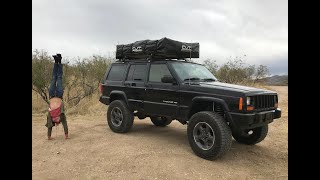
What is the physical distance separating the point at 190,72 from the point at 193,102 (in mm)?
1036

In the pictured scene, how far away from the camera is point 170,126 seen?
31.0ft

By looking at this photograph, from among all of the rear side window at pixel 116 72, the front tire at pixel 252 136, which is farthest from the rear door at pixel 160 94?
the front tire at pixel 252 136

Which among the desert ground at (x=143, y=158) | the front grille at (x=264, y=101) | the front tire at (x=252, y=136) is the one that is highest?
the front grille at (x=264, y=101)

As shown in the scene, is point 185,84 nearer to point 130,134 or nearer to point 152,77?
point 152,77

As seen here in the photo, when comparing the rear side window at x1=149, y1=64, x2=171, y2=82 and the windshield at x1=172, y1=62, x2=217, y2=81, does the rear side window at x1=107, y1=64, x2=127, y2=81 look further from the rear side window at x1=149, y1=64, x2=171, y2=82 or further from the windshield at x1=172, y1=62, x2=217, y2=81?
the windshield at x1=172, y1=62, x2=217, y2=81

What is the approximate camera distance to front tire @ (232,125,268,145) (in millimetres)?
6957

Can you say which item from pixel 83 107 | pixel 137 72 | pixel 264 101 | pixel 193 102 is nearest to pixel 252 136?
pixel 264 101

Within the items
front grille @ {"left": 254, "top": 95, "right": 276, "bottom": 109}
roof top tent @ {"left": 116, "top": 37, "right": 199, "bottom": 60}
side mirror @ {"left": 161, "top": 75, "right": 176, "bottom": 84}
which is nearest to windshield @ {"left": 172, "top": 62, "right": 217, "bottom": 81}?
side mirror @ {"left": 161, "top": 75, "right": 176, "bottom": 84}

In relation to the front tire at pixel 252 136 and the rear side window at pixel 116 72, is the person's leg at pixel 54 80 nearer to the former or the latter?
the rear side window at pixel 116 72

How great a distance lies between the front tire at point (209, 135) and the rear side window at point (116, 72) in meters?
2.92

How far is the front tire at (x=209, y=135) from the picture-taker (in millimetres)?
5664
